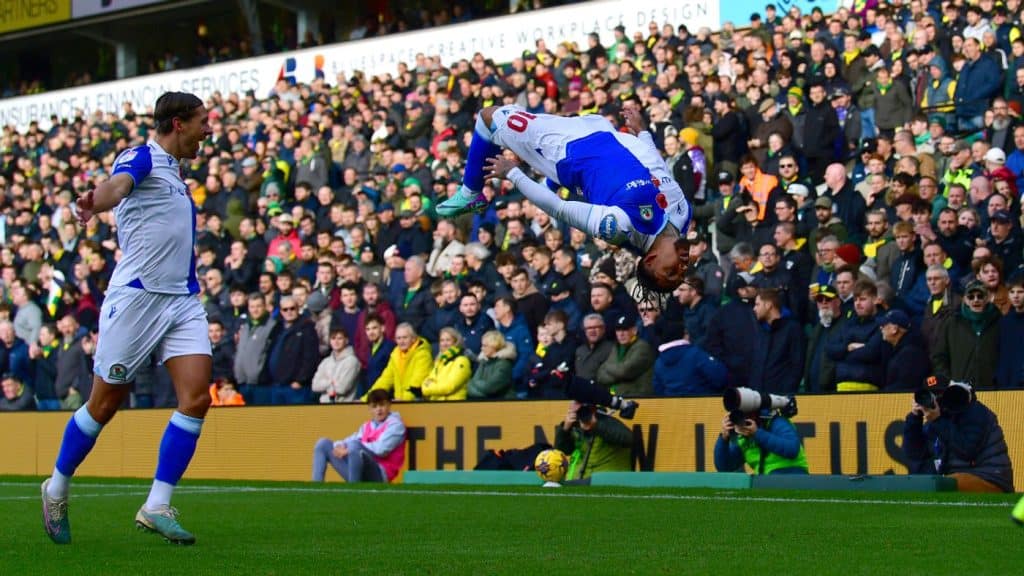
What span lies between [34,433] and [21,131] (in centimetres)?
2026

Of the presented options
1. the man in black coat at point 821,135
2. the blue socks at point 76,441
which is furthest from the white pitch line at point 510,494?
the man in black coat at point 821,135

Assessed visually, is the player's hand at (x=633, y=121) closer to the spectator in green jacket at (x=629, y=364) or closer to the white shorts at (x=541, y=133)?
the white shorts at (x=541, y=133)

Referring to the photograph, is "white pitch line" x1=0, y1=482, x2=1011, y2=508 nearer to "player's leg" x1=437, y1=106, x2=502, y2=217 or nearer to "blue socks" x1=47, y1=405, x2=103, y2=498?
"player's leg" x1=437, y1=106, x2=502, y2=217

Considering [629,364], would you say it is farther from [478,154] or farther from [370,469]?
[478,154]

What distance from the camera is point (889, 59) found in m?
19.1

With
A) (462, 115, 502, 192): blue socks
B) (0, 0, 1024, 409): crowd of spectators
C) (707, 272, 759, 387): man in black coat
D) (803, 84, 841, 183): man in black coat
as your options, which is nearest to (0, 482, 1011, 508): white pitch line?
(0, 0, 1024, 409): crowd of spectators

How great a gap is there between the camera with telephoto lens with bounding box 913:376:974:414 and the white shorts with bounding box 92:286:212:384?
6200mm

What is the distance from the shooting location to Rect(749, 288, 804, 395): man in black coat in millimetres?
14711

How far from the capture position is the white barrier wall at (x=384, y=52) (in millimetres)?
26984

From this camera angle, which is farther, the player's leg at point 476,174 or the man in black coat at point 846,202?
the man in black coat at point 846,202

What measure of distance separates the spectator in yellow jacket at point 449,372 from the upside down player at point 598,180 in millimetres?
6276

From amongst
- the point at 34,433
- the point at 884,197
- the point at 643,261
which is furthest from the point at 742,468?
the point at 34,433

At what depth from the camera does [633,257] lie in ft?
51.8

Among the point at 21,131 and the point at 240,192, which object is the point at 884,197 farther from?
the point at 21,131
